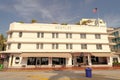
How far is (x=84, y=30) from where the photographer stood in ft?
126

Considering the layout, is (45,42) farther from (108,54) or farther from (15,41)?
(108,54)

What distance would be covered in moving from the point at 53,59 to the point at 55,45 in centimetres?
388

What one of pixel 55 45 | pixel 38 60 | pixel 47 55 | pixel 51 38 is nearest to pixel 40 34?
pixel 51 38

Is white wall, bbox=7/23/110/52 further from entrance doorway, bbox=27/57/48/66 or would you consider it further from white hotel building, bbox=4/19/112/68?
entrance doorway, bbox=27/57/48/66

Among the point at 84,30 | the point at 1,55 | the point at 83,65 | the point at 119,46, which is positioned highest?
the point at 84,30

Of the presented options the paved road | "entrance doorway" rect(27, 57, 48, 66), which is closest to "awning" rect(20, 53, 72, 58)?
"entrance doorway" rect(27, 57, 48, 66)

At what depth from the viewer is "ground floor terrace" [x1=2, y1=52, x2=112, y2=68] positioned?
33.3 metres

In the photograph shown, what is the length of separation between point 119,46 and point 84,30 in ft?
65.8

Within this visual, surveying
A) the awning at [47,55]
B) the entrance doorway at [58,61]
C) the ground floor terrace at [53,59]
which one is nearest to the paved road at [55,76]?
the awning at [47,55]

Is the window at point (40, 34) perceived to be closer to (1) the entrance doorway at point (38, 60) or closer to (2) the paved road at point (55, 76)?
(1) the entrance doorway at point (38, 60)

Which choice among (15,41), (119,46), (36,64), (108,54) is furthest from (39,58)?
(119,46)

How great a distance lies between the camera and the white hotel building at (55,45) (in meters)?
34.0

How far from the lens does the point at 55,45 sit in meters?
36.2

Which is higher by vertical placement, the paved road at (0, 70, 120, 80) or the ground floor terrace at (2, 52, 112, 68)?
the ground floor terrace at (2, 52, 112, 68)
